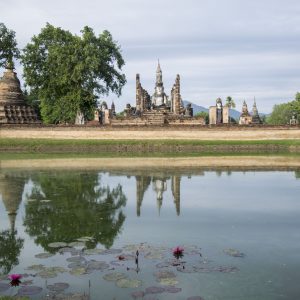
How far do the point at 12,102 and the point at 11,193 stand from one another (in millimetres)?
34576

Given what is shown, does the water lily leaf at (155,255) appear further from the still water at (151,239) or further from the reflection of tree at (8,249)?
the reflection of tree at (8,249)

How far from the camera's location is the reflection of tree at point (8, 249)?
347 inches

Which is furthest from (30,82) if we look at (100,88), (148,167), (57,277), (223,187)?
(57,277)

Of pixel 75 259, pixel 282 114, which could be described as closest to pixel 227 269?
pixel 75 259

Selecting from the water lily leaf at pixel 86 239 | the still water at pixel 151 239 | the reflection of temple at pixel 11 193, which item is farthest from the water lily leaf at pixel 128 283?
the reflection of temple at pixel 11 193

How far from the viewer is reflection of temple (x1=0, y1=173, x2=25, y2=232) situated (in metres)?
13.6

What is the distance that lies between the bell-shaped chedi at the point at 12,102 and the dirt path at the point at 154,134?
4.85 meters

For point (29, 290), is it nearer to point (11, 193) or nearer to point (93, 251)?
point (93, 251)

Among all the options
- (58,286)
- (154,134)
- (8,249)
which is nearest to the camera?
(58,286)

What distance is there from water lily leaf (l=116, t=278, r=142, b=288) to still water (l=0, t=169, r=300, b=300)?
0.02 meters

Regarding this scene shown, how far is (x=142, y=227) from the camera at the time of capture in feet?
38.6

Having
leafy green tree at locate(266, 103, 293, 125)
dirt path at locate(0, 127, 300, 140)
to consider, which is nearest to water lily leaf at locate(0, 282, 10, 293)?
dirt path at locate(0, 127, 300, 140)

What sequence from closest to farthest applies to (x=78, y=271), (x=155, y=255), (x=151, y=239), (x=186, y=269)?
(x=78, y=271) < (x=186, y=269) < (x=155, y=255) < (x=151, y=239)

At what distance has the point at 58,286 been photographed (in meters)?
7.54
